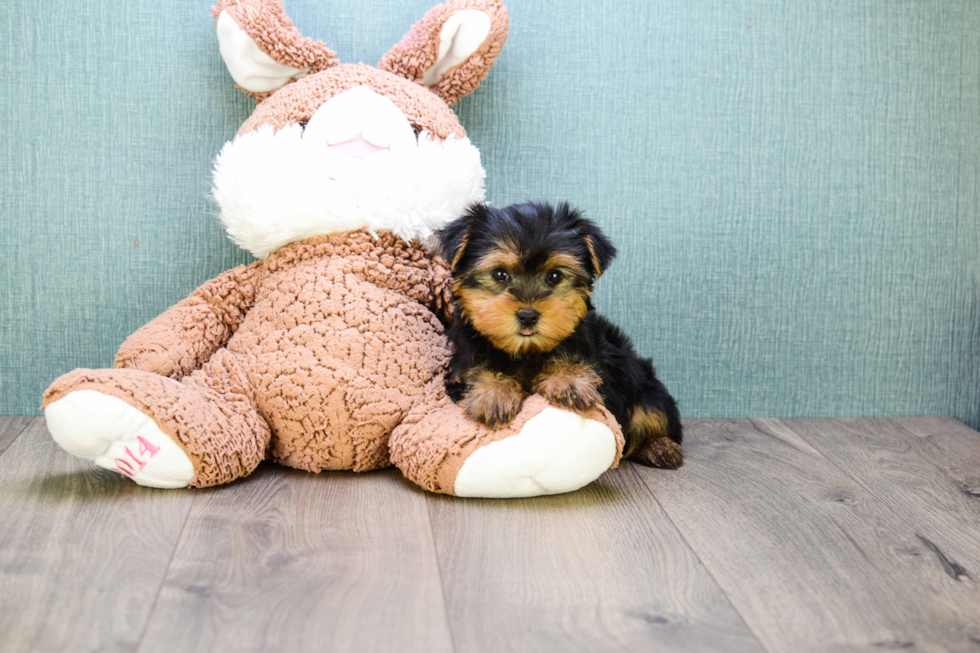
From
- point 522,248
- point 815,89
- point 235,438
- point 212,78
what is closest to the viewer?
point 522,248

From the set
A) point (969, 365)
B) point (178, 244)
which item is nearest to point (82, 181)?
point (178, 244)

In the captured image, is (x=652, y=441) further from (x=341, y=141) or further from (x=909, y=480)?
(x=341, y=141)

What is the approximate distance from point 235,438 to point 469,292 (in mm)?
648

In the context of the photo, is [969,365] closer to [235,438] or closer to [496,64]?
[496,64]

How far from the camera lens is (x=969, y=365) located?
2.74 meters

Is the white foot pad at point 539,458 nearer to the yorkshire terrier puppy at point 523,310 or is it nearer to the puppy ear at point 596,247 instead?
the yorkshire terrier puppy at point 523,310

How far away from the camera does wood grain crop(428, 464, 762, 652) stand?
52.3 inches

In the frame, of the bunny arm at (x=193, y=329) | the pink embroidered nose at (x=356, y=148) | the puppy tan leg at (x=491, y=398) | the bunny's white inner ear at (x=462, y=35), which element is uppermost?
the bunny's white inner ear at (x=462, y=35)

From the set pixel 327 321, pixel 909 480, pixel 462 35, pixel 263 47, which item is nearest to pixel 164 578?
pixel 327 321

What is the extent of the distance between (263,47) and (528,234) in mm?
956

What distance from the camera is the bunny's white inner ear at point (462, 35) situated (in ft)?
7.18

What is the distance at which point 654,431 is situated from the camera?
7.22 ft

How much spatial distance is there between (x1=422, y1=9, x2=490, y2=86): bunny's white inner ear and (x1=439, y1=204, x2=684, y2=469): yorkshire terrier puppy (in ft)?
2.00

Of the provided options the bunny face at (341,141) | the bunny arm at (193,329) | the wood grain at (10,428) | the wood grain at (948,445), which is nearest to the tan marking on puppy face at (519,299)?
the bunny face at (341,141)
